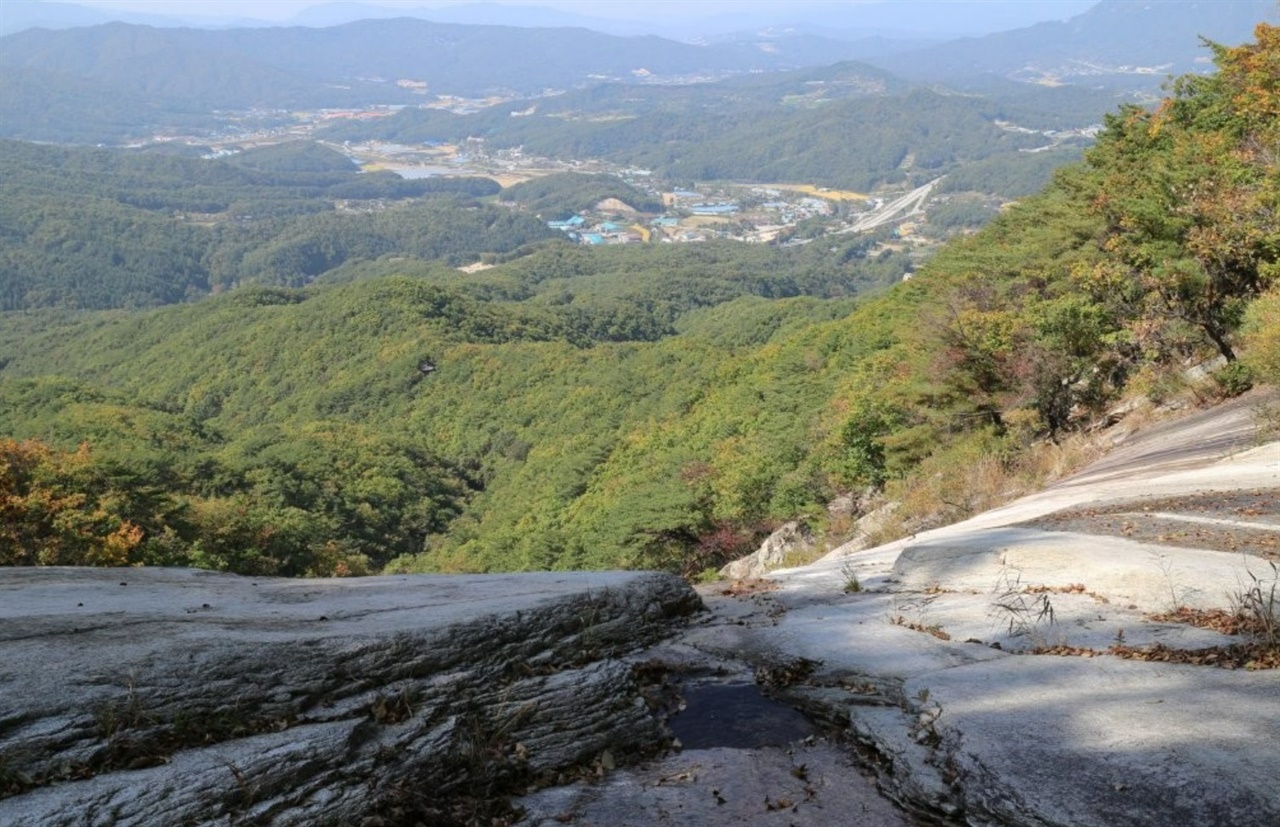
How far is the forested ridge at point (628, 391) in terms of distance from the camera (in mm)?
18828

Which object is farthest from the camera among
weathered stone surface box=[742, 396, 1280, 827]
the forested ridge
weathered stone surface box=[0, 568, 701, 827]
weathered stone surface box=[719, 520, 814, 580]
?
weathered stone surface box=[719, 520, 814, 580]

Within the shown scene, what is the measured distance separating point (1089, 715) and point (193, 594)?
6396 millimetres

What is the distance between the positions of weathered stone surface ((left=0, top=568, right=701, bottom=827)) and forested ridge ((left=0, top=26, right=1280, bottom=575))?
1036cm

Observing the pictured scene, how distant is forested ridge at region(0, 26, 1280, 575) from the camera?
18828 millimetres

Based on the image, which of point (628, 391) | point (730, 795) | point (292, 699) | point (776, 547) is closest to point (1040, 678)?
point (730, 795)

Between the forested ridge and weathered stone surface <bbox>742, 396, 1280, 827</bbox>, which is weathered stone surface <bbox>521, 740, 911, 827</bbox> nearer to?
weathered stone surface <bbox>742, 396, 1280, 827</bbox>

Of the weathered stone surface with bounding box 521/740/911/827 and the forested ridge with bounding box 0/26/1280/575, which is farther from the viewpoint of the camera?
the forested ridge with bounding box 0/26/1280/575

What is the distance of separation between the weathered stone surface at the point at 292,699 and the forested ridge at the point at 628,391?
10360 mm

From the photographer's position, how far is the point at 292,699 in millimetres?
5438

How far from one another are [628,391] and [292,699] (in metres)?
67.5

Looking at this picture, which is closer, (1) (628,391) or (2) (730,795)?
(2) (730,795)

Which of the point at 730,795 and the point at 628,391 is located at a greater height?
the point at 730,795

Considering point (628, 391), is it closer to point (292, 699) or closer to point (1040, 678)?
point (1040, 678)

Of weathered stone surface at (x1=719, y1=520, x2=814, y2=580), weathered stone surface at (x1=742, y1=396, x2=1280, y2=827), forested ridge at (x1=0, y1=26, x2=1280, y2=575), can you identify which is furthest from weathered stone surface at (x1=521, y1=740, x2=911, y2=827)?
weathered stone surface at (x1=719, y1=520, x2=814, y2=580)
